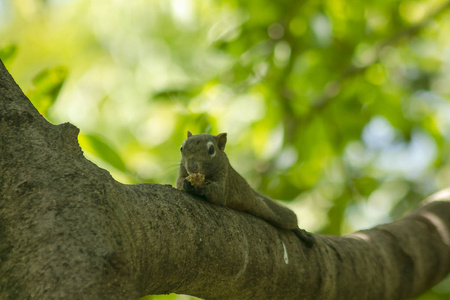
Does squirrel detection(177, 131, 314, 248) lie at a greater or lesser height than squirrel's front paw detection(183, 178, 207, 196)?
greater

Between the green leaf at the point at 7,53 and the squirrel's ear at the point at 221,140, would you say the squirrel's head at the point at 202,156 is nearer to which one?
the squirrel's ear at the point at 221,140

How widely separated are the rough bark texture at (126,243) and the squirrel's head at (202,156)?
2.16ft

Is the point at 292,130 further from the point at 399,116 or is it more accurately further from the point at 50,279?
the point at 50,279

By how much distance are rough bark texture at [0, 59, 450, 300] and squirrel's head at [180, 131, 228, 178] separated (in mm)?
658

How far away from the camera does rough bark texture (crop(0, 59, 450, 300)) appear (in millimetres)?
1387

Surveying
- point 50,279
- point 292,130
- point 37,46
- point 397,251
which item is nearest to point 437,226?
point 397,251

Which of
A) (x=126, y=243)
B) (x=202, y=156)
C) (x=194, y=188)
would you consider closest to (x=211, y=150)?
(x=202, y=156)

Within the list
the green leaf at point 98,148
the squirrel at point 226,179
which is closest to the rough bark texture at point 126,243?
the squirrel at point 226,179

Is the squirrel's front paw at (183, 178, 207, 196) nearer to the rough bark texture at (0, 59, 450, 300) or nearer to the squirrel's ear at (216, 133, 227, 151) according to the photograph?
the rough bark texture at (0, 59, 450, 300)

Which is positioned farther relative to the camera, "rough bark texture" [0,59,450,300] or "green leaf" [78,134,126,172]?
"green leaf" [78,134,126,172]

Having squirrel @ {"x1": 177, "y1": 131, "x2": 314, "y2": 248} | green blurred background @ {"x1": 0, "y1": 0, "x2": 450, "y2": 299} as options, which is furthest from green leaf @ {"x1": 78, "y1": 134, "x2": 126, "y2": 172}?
squirrel @ {"x1": 177, "y1": 131, "x2": 314, "y2": 248}

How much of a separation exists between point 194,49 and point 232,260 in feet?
24.6

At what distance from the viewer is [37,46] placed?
383 inches

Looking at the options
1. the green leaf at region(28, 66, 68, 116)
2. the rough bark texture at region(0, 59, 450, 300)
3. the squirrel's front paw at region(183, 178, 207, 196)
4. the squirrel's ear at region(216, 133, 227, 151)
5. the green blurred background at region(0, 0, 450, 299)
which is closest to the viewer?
the rough bark texture at region(0, 59, 450, 300)
